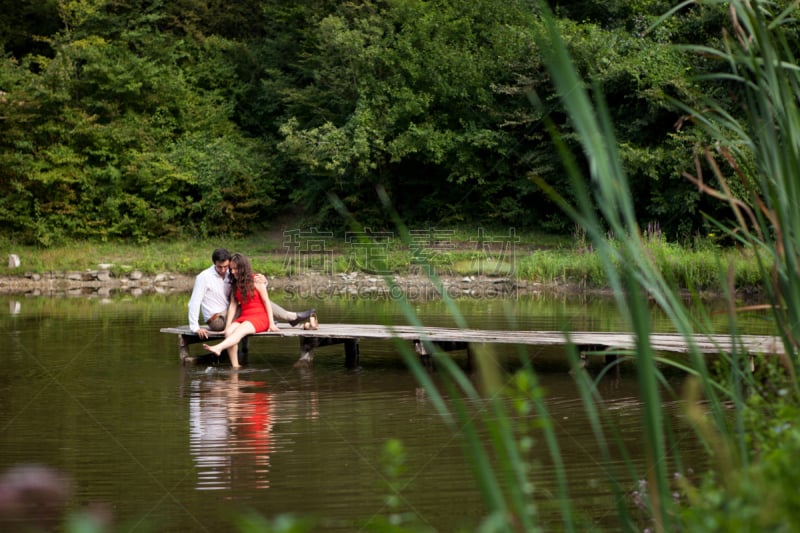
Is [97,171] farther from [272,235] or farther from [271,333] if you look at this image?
[271,333]

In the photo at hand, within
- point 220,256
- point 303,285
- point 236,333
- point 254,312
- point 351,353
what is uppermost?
point 220,256

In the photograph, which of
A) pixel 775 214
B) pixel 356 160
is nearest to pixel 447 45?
pixel 356 160

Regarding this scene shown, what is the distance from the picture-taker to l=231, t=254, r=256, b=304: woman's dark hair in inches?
378

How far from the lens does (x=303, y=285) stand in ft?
71.2

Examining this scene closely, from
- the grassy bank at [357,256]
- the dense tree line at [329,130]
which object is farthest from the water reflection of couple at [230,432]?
the dense tree line at [329,130]

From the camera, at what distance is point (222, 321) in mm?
10031

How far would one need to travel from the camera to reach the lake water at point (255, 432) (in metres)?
4.85

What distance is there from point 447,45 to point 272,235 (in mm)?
7263

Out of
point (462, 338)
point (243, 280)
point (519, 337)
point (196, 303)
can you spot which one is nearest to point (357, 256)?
point (196, 303)

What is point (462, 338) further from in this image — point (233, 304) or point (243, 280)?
point (233, 304)

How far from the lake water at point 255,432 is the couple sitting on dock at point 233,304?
39cm

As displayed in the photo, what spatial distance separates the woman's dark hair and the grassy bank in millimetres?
9432

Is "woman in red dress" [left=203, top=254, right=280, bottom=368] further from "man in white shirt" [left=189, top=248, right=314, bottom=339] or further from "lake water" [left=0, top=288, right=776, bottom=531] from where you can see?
"lake water" [left=0, top=288, right=776, bottom=531]

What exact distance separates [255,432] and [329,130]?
20.6 metres
